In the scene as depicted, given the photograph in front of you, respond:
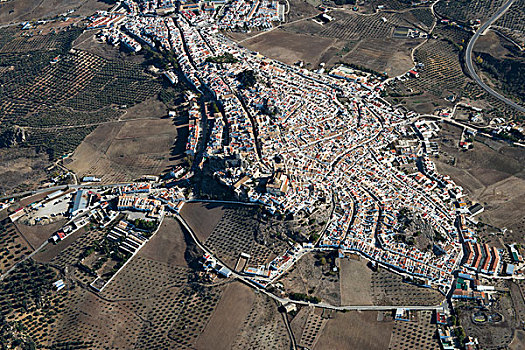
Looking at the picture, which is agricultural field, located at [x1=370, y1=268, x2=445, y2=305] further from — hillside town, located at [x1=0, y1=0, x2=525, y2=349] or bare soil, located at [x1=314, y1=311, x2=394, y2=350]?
bare soil, located at [x1=314, y1=311, x2=394, y2=350]

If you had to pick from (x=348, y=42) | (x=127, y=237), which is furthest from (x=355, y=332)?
(x=348, y=42)

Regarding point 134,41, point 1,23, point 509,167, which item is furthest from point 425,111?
point 1,23

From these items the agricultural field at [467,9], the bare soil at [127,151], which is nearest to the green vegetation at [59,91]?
the bare soil at [127,151]

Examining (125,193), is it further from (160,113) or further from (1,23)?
(1,23)

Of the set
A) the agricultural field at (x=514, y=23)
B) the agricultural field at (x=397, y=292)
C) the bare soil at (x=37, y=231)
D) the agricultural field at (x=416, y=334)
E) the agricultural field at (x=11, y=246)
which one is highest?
the agricultural field at (x=514, y=23)

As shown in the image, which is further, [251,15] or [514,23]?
[251,15]

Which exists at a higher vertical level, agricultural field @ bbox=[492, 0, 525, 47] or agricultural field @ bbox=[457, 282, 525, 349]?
agricultural field @ bbox=[492, 0, 525, 47]

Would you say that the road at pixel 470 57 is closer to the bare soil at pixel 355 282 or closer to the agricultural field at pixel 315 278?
the bare soil at pixel 355 282

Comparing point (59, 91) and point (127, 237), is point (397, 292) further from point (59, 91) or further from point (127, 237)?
point (59, 91)

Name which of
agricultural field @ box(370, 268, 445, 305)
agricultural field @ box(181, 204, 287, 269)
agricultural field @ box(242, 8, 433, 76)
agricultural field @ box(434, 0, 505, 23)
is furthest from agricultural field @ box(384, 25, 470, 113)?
agricultural field @ box(181, 204, 287, 269)
